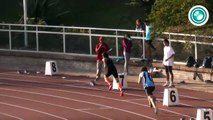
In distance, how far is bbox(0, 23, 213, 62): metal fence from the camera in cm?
2680

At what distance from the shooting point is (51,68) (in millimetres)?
28766

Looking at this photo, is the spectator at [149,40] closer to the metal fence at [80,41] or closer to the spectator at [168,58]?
the metal fence at [80,41]

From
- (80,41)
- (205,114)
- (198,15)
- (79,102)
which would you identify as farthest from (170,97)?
(80,41)

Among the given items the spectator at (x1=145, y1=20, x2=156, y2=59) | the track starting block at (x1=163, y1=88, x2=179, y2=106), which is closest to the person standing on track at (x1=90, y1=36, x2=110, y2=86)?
the spectator at (x1=145, y1=20, x2=156, y2=59)

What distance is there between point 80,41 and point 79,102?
27.4 ft

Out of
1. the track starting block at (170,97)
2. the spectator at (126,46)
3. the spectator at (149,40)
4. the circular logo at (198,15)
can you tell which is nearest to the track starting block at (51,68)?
the spectator at (126,46)

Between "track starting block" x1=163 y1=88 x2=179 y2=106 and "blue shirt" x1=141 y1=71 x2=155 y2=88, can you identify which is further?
"track starting block" x1=163 y1=88 x2=179 y2=106

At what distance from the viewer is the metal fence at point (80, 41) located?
26797mm

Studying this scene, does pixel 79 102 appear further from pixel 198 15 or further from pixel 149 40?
pixel 149 40

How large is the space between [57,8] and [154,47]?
14428mm

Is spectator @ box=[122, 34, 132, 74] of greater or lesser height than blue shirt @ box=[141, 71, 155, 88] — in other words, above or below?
above

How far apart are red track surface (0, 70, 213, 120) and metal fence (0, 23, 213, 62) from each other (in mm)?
2363

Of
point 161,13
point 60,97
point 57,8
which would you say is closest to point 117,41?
point 161,13

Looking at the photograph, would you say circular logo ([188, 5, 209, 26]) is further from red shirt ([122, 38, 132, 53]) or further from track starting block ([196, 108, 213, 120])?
track starting block ([196, 108, 213, 120])
